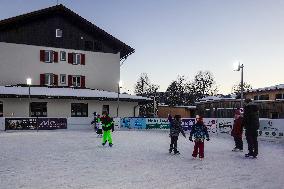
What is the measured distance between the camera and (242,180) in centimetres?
745

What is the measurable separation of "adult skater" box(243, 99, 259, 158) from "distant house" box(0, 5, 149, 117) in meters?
20.5

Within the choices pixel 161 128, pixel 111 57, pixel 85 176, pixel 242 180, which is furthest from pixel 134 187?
pixel 111 57

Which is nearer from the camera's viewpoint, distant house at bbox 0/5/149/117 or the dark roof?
distant house at bbox 0/5/149/117

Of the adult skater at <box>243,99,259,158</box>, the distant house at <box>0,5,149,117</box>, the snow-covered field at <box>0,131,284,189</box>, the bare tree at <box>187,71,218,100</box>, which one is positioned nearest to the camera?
the snow-covered field at <box>0,131,284,189</box>

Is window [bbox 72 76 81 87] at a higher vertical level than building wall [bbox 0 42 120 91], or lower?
lower

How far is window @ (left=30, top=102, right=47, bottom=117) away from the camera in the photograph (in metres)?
32.1

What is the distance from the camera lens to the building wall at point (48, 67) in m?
32.8

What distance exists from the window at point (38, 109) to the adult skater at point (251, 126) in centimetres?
2387

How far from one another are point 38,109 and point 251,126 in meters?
24.3

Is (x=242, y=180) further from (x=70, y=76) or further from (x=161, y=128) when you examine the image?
(x=70, y=76)

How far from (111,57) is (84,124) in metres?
9.87

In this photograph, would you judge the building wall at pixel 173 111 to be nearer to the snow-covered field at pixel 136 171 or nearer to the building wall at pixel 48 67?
the building wall at pixel 48 67

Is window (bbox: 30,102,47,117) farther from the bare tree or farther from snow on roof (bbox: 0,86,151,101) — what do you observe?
the bare tree

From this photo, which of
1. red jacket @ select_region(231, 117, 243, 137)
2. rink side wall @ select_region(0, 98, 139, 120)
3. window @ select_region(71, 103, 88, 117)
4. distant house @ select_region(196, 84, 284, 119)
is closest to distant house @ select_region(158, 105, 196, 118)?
distant house @ select_region(196, 84, 284, 119)
